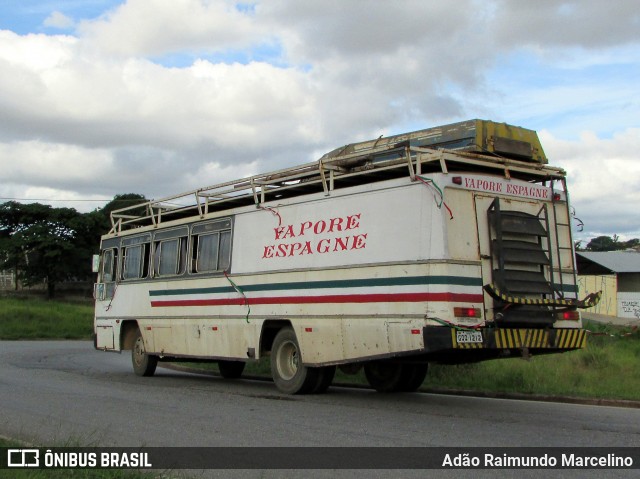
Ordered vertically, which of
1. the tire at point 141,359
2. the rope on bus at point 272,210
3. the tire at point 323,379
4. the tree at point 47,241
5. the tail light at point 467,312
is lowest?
the tire at point 323,379

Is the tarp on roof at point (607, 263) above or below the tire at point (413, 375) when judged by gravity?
above

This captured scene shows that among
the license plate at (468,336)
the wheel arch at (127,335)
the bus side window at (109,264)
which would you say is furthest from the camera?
the bus side window at (109,264)

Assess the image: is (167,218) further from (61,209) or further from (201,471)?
(61,209)

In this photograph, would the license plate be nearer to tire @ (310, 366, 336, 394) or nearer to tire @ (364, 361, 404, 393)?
tire @ (310, 366, 336, 394)

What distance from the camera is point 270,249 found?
43.5 feet

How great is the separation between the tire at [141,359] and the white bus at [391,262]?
2.00 m

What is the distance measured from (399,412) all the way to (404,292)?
1608 millimetres

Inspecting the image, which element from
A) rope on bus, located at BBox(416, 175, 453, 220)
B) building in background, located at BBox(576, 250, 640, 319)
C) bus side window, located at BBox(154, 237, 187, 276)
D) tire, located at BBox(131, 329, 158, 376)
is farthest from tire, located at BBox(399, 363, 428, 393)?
building in background, located at BBox(576, 250, 640, 319)

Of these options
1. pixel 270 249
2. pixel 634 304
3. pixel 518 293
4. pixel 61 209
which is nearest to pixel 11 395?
pixel 270 249

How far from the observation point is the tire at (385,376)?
13.5m

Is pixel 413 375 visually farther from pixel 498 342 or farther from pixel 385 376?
pixel 498 342

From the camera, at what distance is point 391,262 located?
433 inches

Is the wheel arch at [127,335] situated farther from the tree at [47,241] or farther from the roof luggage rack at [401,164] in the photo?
the tree at [47,241]
